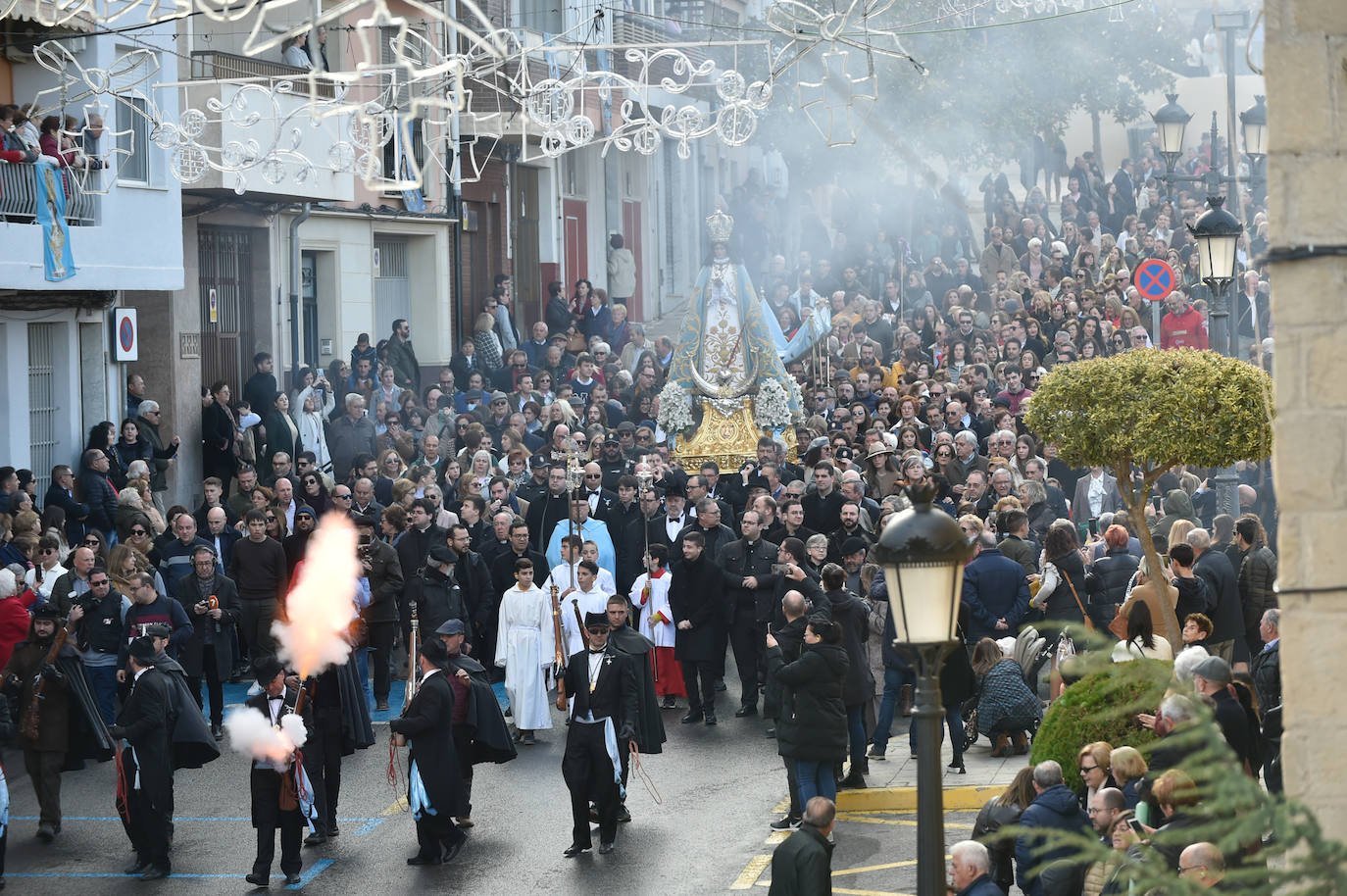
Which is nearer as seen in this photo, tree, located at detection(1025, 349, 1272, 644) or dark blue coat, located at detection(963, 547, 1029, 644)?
tree, located at detection(1025, 349, 1272, 644)

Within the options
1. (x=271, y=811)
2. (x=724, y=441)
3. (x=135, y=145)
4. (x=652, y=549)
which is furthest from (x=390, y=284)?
(x=271, y=811)

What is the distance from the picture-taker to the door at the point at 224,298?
26.5 metres

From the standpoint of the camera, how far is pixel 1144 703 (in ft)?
15.1

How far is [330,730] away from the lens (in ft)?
43.0

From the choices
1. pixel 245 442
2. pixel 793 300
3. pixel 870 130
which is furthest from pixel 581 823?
pixel 870 130

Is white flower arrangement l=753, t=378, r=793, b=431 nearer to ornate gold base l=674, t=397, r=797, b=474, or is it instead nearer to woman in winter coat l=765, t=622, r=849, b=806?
ornate gold base l=674, t=397, r=797, b=474

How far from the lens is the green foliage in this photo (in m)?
13.4

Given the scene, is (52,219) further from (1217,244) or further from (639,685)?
(1217,244)

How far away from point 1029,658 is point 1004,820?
4.36 meters

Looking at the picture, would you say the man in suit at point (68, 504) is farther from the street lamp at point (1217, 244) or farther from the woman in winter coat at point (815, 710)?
the street lamp at point (1217, 244)

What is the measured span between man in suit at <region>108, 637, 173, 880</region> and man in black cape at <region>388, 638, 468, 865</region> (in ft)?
4.90

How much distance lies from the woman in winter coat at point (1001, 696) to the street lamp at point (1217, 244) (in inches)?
171

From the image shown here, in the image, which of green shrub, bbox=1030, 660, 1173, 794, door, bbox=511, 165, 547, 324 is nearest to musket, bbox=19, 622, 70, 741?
green shrub, bbox=1030, 660, 1173, 794

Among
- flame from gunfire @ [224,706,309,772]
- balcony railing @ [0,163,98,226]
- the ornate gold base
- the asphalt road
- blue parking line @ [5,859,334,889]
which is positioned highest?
balcony railing @ [0,163,98,226]
